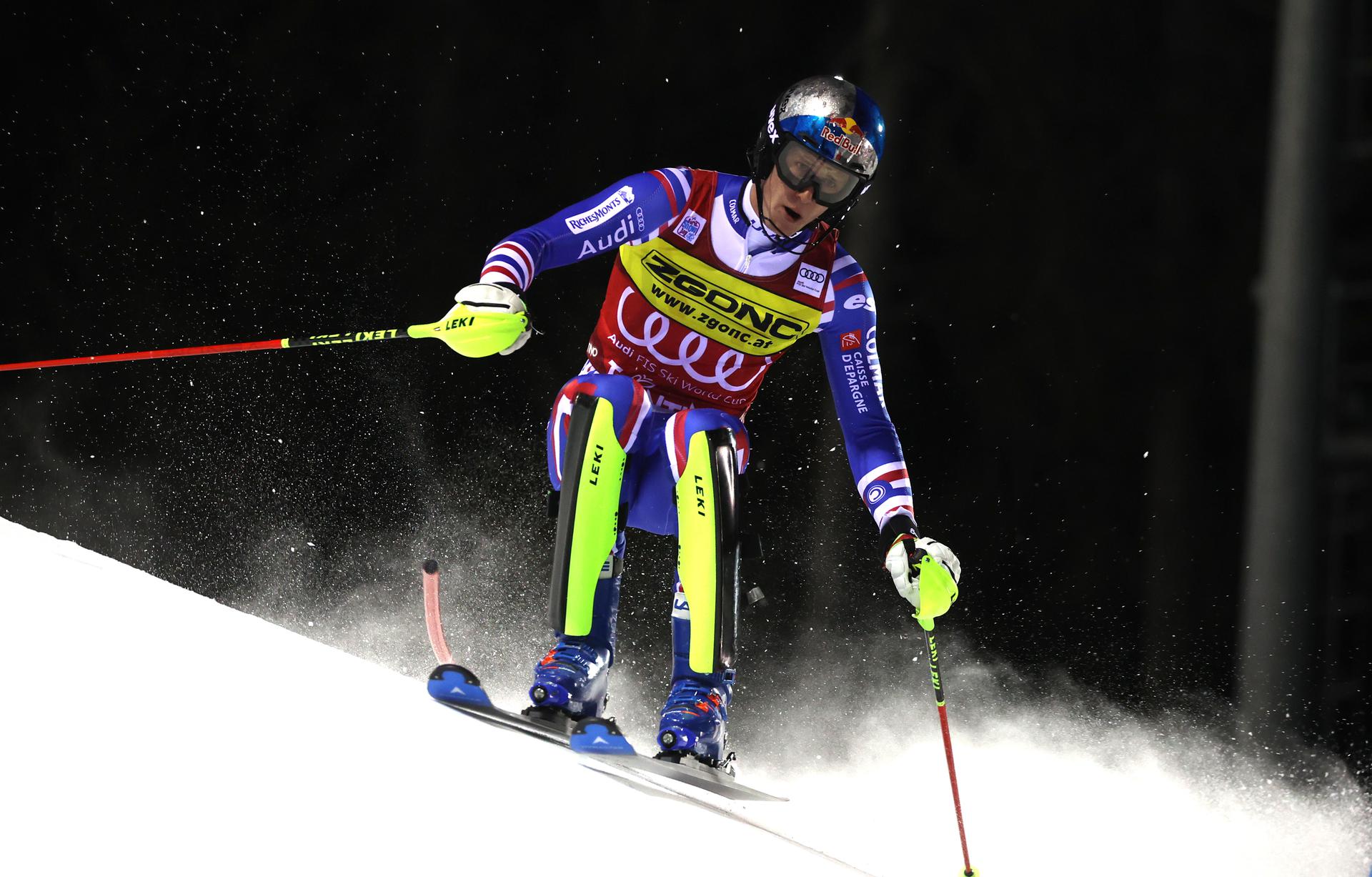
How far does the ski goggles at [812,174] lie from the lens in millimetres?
2453

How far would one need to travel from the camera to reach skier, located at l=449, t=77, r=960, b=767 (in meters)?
2.36

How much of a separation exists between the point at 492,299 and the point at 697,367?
22.2 inches

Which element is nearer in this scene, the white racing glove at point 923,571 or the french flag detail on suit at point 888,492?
the white racing glove at point 923,571

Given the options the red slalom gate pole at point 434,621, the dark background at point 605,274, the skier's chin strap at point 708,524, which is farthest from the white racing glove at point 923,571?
the dark background at point 605,274

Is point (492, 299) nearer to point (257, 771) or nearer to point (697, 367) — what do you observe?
point (697, 367)

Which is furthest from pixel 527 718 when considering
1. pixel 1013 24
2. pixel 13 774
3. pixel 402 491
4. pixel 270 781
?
pixel 1013 24

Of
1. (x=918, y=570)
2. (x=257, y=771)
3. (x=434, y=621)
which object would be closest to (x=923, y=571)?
(x=918, y=570)

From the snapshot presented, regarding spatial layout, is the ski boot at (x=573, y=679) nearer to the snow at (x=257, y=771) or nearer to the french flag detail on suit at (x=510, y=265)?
the snow at (x=257, y=771)

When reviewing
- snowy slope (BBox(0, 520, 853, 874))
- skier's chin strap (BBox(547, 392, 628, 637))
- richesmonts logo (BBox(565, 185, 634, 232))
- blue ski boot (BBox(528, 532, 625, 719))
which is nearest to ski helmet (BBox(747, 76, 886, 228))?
richesmonts logo (BBox(565, 185, 634, 232))

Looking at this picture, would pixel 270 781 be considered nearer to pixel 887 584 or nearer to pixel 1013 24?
pixel 887 584

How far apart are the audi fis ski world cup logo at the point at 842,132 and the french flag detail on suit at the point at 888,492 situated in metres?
0.67

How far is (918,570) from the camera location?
2.41 metres

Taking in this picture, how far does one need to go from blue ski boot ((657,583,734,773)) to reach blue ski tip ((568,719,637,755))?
0.29 m

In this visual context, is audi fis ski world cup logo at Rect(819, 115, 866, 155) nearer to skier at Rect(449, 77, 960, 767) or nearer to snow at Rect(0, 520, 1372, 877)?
skier at Rect(449, 77, 960, 767)
